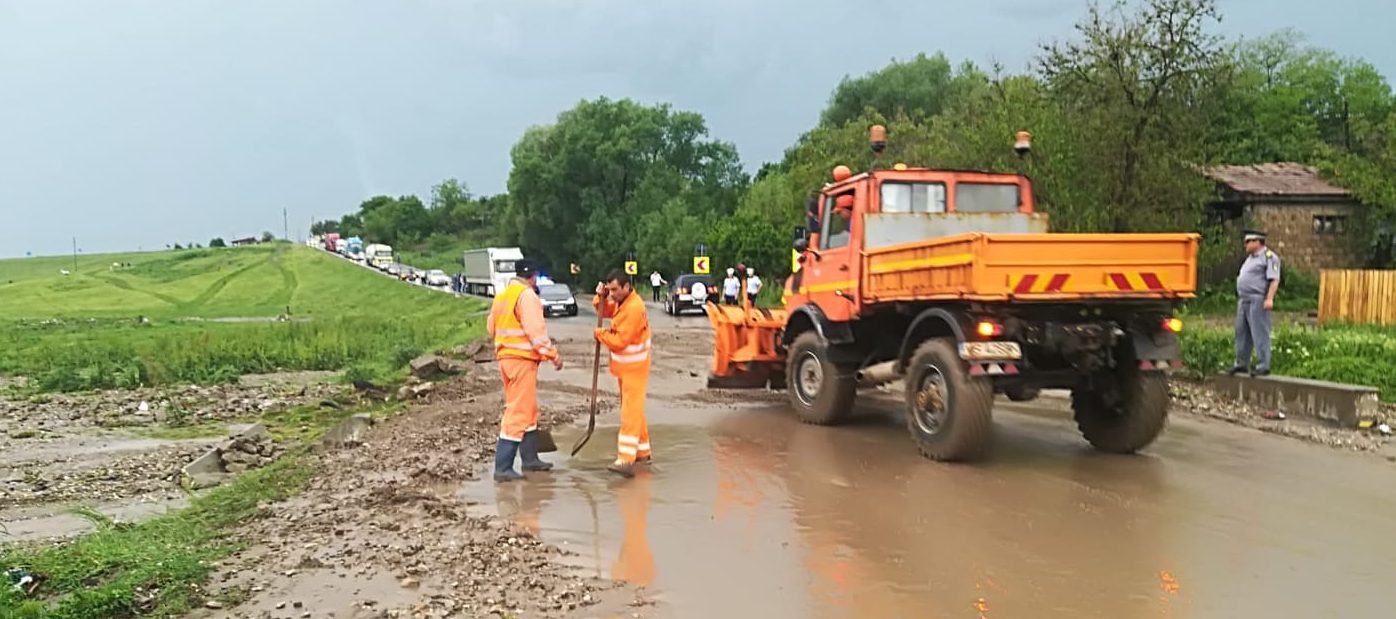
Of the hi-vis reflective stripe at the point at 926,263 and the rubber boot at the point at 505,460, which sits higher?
the hi-vis reflective stripe at the point at 926,263

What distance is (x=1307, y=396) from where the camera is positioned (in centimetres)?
1048

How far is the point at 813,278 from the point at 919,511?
4136 mm

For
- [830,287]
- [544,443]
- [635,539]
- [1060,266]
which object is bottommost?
[635,539]

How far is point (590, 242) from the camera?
64500mm

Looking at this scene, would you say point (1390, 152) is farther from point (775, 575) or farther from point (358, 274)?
point (358, 274)

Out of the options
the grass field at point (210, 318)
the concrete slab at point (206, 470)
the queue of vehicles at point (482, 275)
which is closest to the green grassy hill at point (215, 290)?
the grass field at point (210, 318)

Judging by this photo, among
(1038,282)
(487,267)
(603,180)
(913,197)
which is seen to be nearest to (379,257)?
(603,180)

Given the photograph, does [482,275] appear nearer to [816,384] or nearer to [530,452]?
[816,384]

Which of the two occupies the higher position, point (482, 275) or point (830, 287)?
point (830, 287)

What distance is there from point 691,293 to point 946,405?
27.4 metres

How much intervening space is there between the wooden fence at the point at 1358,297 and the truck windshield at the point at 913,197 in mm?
10886

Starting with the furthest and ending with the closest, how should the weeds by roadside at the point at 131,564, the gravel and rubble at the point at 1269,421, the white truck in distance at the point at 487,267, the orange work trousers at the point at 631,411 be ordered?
the white truck in distance at the point at 487,267 → the gravel and rubble at the point at 1269,421 → the orange work trousers at the point at 631,411 → the weeds by roadside at the point at 131,564

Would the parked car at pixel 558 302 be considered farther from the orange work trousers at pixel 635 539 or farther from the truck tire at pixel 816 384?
the orange work trousers at pixel 635 539

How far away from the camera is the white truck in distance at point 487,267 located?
5106cm
